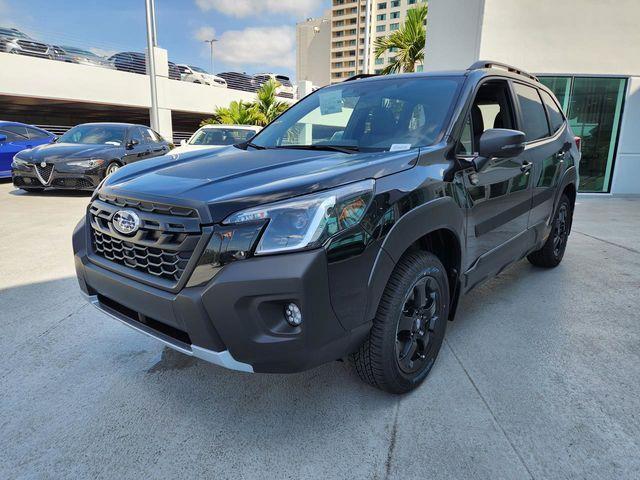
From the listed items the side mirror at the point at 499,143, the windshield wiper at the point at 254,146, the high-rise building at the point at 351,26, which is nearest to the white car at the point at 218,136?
the windshield wiper at the point at 254,146

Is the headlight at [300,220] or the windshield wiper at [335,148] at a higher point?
the windshield wiper at [335,148]

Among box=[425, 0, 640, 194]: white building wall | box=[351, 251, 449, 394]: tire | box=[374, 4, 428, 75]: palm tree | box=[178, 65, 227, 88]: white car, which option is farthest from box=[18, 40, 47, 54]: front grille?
box=[351, 251, 449, 394]: tire

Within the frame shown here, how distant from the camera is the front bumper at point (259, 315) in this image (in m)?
1.65

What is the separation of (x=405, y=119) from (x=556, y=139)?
1950mm

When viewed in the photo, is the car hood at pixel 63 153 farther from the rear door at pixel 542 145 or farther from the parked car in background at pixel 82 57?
the parked car in background at pixel 82 57

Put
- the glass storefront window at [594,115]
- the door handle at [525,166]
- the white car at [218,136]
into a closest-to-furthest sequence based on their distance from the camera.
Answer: the door handle at [525,166]
the glass storefront window at [594,115]
the white car at [218,136]

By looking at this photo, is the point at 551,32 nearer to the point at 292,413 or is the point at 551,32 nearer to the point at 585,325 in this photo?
the point at 585,325

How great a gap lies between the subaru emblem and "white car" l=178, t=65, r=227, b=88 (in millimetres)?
25364

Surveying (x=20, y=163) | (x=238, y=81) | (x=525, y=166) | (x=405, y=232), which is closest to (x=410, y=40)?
(x=20, y=163)

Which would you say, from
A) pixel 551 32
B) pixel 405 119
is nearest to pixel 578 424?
pixel 405 119

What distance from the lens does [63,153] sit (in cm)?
838

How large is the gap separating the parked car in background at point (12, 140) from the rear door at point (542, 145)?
10.7m

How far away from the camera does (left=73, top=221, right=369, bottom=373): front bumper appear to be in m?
1.65

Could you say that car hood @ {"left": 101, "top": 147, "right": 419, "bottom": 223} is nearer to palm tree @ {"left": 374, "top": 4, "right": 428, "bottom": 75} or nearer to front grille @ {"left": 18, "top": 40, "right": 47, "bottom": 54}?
palm tree @ {"left": 374, "top": 4, "right": 428, "bottom": 75}
